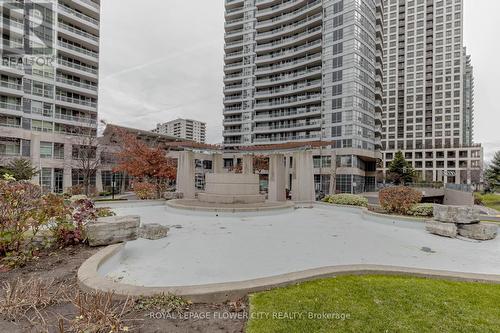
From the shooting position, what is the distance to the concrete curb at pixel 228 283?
14.3ft

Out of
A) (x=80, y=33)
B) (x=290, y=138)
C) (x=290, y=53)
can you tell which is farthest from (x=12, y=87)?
(x=290, y=53)

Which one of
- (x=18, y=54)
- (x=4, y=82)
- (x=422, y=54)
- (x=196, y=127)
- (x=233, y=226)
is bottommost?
(x=233, y=226)

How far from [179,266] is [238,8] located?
72.3m

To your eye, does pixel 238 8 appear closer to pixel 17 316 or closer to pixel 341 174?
pixel 341 174

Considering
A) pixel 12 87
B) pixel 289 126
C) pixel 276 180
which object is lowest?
pixel 276 180

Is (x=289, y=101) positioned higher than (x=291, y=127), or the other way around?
(x=289, y=101)

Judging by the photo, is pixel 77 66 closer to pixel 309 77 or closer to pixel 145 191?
pixel 145 191

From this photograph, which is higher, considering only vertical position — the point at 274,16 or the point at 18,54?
the point at 274,16

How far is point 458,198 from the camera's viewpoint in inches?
1352

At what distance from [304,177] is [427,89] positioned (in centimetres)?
9182

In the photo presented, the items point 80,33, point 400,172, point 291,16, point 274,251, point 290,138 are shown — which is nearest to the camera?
point 274,251

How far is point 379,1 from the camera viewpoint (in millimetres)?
52500

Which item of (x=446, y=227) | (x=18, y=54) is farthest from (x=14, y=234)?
(x=18, y=54)

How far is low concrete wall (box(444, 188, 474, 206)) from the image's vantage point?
105 feet
